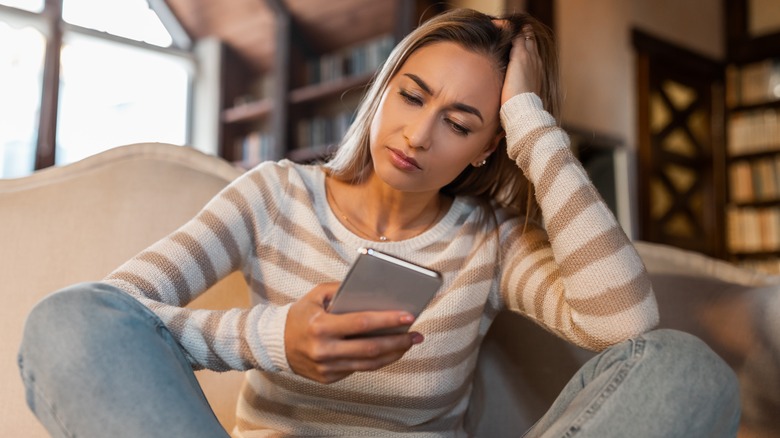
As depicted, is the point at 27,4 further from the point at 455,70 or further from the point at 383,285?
the point at 383,285

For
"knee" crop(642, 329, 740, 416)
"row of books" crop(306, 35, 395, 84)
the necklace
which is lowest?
"row of books" crop(306, 35, 395, 84)

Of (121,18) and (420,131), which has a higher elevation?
(420,131)

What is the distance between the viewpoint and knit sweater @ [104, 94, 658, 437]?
3.59 ft

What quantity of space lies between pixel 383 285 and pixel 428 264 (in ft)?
1.46

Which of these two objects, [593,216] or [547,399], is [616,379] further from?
[547,399]

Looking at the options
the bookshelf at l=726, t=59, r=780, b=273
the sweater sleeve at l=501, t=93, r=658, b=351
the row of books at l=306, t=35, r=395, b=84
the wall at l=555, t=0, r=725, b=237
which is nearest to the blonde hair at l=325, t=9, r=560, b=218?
the sweater sleeve at l=501, t=93, r=658, b=351

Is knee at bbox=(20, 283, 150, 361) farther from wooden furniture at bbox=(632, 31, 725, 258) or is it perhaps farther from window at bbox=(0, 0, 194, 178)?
wooden furniture at bbox=(632, 31, 725, 258)

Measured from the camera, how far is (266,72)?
5055 mm

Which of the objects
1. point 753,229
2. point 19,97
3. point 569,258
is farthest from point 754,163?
point 569,258

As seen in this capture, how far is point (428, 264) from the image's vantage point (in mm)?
1246

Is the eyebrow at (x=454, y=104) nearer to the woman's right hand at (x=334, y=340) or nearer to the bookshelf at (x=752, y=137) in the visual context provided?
the woman's right hand at (x=334, y=340)

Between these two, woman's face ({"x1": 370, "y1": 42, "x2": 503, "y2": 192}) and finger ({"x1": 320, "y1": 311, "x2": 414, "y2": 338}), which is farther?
woman's face ({"x1": 370, "y1": 42, "x2": 503, "y2": 192})

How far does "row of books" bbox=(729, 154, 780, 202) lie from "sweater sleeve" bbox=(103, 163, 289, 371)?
4671mm

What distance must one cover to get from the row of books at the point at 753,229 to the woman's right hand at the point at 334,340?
4.82 m
